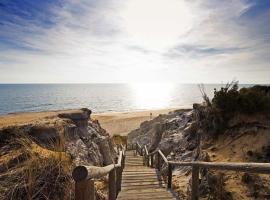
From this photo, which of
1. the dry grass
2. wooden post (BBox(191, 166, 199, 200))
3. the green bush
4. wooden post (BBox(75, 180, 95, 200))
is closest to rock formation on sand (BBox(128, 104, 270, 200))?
the green bush

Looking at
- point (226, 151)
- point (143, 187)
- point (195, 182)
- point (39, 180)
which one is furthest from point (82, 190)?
point (226, 151)

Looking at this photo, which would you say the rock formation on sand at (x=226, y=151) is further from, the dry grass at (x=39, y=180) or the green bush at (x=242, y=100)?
the dry grass at (x=39, y=180)

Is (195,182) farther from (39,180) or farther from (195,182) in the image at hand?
(39,180)

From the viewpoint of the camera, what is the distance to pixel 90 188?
2.67 meters

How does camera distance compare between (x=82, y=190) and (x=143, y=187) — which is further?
(x=143, y=187)

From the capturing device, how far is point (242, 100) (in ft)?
28.5

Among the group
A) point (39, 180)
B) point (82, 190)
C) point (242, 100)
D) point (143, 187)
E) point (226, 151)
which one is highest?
point (242, 100)

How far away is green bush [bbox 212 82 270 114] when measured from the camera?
834 centimetres

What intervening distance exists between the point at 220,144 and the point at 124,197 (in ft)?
12.5

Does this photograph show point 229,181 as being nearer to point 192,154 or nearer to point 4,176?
point 192,154

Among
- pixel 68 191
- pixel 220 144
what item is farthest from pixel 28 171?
pixel 220 144

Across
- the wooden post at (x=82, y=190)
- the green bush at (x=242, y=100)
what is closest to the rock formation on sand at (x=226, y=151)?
the green bush at (x=242, y=100)

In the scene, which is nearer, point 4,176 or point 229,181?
point 4,176

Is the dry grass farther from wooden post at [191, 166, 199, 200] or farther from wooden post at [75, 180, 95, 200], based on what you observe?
wooden post at [191, 166, 199, 200]
